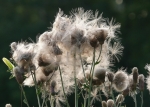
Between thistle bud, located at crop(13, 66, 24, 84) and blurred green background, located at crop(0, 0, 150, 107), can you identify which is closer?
thistle bud, located at crop(13, 66, 24, 84)

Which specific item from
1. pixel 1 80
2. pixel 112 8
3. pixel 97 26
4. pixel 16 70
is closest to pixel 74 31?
pixel 97 26

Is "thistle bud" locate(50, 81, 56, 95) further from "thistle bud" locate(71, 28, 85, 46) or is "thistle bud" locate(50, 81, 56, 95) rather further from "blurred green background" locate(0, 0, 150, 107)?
"blurred green background" locate(0, 0, 150, 107)

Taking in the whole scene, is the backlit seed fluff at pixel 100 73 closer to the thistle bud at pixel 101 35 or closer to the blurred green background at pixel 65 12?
the thistle bud at pixel 101 35

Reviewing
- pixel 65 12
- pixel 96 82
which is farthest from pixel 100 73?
pixel 65 12

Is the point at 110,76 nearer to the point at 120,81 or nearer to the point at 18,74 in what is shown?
the point at 120,81

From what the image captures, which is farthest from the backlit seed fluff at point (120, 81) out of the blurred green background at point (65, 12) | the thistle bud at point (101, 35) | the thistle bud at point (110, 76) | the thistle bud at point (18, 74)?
the blurred green background at point (65, 12)

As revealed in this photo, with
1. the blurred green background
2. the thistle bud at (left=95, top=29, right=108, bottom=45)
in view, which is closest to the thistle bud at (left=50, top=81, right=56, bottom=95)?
the thistle bud at (left=95, top=29, right=108, bottom=45)

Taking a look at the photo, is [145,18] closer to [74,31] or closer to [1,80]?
[1,80]
